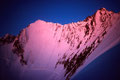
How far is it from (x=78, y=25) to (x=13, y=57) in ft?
113

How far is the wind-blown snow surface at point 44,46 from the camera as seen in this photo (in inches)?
1243

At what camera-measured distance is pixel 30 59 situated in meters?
39.6

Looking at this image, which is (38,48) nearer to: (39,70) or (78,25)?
(39,70)

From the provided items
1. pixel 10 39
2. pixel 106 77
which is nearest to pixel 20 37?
pixel 10 39

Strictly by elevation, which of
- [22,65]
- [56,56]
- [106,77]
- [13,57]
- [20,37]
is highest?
[20,37]

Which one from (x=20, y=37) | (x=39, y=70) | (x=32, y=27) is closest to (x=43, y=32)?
(x=32, y=27)

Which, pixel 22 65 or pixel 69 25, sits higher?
pixel 69 25

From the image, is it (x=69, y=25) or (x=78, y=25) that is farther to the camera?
(x=69, y=25)

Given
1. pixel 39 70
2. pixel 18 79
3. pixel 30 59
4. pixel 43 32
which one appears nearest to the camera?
pixel 18 79

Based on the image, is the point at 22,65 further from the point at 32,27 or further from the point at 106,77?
the point at 106,77

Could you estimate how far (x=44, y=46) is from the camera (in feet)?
139

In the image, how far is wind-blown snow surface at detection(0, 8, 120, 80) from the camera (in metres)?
31.6

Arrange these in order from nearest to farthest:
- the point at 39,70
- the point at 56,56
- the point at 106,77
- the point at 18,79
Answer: the point at 106,77
the point at 18,79
the point at 39,70
the point at 56,56

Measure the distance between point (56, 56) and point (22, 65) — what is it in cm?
1548
